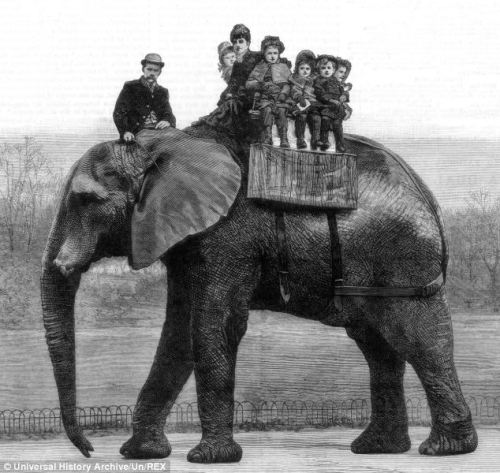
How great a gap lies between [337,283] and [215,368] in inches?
35.5

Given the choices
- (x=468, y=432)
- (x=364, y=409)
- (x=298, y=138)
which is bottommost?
(x=364, y=409)

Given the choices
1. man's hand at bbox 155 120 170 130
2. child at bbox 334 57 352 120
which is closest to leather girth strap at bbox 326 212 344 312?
child at bbox 334 57 352 120

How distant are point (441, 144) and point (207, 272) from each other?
14.2 feet

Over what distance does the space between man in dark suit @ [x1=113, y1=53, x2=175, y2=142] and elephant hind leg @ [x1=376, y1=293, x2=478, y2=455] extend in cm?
190

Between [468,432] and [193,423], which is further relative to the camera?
[193,423]

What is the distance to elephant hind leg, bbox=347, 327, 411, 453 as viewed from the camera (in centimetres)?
1047

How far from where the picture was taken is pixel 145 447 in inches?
402

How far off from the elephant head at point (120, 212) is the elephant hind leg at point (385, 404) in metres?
1.41

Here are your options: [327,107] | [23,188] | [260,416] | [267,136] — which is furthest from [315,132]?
[23,188]

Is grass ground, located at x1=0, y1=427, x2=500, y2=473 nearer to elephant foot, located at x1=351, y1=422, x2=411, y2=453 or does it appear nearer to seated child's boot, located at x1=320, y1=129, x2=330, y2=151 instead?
elephant foot, located at x1=351, y1=422, x2=411, y2=453

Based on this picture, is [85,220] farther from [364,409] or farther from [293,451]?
[364,409]

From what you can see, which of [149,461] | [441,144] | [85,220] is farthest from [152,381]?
[441,144]

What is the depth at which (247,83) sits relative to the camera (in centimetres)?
1003

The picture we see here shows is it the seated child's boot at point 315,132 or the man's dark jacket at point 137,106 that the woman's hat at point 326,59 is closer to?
the seated child's boot at point 315,132
